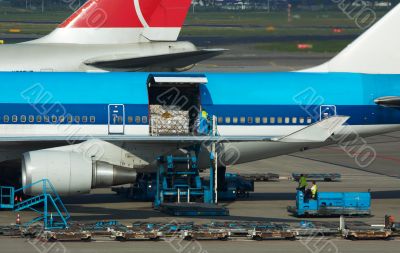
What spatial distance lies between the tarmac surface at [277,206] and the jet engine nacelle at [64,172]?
4.00ft

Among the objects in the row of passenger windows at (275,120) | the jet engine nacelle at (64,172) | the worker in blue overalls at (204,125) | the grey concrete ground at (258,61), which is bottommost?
the jet engine nacelle at (64,172)

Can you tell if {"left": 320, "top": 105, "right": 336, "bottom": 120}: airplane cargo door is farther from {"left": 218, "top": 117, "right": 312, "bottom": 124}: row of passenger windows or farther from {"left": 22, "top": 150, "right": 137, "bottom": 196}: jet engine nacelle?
{"left": 22, "top": 150, "right": 137, "bottom": 196}: jet engine nacelle

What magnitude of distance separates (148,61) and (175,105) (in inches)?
493

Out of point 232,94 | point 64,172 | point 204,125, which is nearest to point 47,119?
point 64,172

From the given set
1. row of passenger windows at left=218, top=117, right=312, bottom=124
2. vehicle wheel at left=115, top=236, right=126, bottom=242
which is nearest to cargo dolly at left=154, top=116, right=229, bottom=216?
row of passenger windows at left=218, top=117, right=312, bottom=124

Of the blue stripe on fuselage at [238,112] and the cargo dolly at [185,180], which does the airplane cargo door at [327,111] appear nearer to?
the blue stripe on fuselage at [238,112]

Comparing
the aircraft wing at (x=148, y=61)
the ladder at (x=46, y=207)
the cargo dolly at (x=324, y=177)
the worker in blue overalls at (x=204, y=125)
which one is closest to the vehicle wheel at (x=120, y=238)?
the ladder at (x=46, y=207)

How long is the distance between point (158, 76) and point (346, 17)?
74.0 m

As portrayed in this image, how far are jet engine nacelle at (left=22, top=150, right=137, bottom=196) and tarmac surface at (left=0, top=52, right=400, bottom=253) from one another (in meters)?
1.22

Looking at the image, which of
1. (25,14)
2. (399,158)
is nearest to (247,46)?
(25,14)

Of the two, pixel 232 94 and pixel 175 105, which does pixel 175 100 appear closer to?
pixel 175 105

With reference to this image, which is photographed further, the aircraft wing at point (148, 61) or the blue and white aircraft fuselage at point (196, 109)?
the aircraft wing at point (148, 61)

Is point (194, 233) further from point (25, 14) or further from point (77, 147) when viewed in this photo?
point (25, 14)

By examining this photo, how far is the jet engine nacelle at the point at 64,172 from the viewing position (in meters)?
32.2
